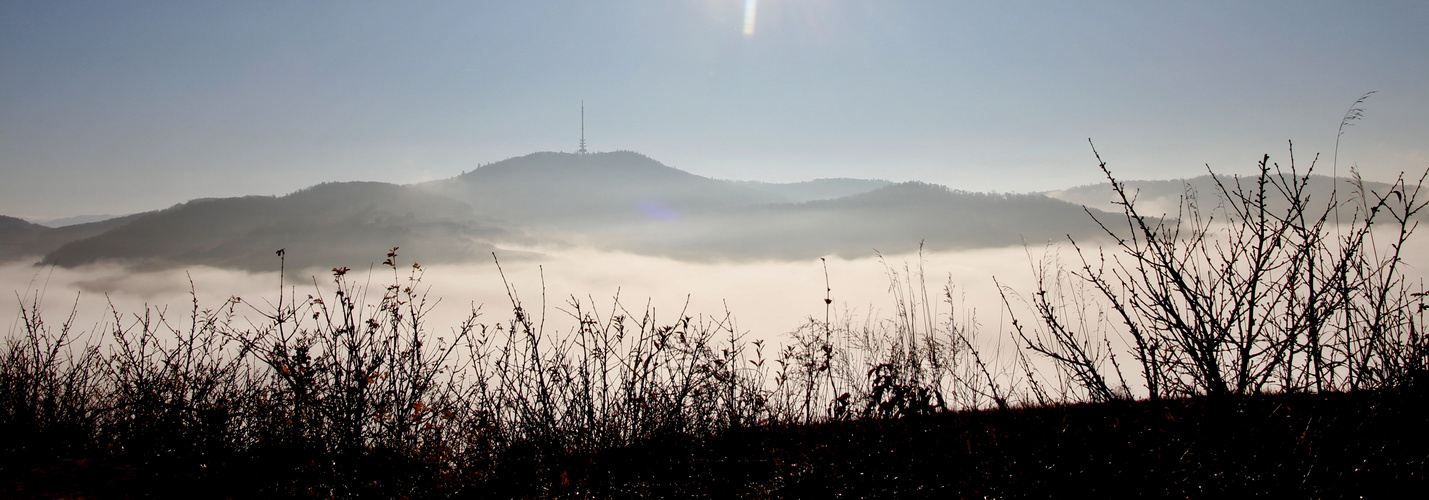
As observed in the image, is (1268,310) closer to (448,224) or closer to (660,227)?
(448,224)

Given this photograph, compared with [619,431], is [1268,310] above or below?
above

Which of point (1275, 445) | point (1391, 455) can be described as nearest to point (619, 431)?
point (1275, 445)

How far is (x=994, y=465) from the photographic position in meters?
3.31

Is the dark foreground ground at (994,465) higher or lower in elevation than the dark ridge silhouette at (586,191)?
lower

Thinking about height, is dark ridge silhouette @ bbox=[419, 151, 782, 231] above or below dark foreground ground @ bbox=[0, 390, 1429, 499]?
above

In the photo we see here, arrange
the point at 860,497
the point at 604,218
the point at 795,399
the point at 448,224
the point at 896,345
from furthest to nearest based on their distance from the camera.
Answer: the point at 604,218, the point at 448,224, the point at 896,345, the point at 795,399, the point at 860,497

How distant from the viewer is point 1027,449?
3508 millimetres

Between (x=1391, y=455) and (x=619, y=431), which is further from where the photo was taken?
(x=619, y=431)

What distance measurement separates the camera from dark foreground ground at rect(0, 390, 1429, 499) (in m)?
2.85

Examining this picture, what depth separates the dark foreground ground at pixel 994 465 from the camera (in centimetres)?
285

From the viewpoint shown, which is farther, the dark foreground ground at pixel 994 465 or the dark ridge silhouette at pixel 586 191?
the dark ridge silhouette at pixel 586 191

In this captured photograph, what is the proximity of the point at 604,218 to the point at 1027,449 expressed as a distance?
578 ft

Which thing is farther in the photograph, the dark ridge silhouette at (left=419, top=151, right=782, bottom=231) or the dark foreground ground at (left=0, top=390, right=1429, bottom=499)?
the dark ridge silhouette at (left=419, top=151, right=782, bottom=231)

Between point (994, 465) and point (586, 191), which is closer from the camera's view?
point (994, 465)
